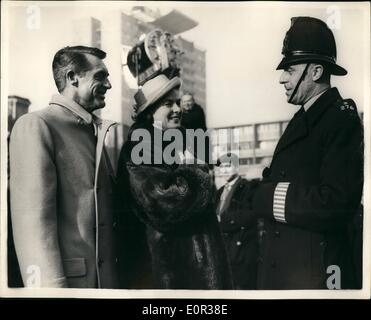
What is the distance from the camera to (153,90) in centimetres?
400

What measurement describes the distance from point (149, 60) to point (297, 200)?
1.54 metres

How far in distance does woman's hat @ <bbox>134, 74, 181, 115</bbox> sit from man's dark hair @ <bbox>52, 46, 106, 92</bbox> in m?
0.41

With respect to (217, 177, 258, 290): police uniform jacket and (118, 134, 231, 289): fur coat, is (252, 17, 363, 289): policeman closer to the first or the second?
(217, 177, 258, 290): police uniform jacket

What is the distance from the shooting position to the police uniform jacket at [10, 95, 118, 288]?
3865 mm

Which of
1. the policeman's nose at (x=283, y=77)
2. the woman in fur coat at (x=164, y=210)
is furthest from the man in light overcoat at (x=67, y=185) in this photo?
the policeman's nose at (x=283, y=77)

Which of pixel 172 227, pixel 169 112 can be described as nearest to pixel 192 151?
pixel 169 112

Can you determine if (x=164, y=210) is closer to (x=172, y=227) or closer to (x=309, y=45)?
(x=172, y=227)

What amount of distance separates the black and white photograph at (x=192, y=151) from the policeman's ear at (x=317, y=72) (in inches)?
0.4

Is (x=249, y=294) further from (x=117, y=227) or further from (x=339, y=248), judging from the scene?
(x=117, y=227)

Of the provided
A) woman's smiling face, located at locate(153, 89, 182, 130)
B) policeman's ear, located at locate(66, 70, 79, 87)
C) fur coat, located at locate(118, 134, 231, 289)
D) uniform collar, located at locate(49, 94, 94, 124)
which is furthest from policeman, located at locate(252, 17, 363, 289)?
policeman's ear, located at locate(66, 70, 79, 87)

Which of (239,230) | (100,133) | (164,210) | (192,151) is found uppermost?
(100,133)

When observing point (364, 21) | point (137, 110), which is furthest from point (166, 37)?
point (364, 21)

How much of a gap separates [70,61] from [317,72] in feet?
6.22

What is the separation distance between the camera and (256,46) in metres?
3.99
